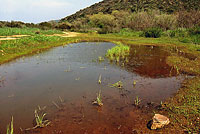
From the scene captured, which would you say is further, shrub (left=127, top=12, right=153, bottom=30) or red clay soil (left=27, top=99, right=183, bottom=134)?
shrub (left=127, top=12, right=153, bottom=30)

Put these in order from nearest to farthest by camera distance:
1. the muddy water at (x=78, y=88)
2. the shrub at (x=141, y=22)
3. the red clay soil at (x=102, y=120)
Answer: the red clay soil at (x=102, y=120) → the muddy water at (x=78, y=88) → the shrub at (x=141, y=22)

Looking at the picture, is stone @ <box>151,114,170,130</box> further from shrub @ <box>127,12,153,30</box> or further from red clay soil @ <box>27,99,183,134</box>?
shrub @ <box>127,12,153,30</box>

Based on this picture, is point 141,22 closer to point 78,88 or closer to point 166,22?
point 166,22

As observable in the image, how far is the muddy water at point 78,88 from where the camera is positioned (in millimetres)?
4330

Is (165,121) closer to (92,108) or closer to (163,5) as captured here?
(92,108)

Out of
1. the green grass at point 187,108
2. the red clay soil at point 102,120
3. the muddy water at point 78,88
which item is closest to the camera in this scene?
the red clay soil at point 102,120

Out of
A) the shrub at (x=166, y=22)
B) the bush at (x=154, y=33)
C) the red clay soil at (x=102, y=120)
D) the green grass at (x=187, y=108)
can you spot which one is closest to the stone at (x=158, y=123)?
the red clay soil at (x=102, y=120)

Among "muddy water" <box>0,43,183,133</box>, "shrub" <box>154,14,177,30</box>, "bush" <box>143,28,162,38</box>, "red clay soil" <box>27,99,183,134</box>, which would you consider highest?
"shrub" <box>154,14,177,30</box>

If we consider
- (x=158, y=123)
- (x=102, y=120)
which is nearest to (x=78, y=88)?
(x=102, y=120)

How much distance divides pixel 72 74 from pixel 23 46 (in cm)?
872

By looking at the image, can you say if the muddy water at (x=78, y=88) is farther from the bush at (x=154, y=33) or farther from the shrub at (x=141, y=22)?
the shrub at (x=141, y=22)

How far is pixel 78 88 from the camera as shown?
594 cm

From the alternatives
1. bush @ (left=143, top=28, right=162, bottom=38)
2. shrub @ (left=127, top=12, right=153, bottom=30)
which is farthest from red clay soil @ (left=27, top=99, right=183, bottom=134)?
shrub @ (left=127, top=12, right=153, bottom=30)

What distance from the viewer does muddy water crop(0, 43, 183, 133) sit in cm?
433
